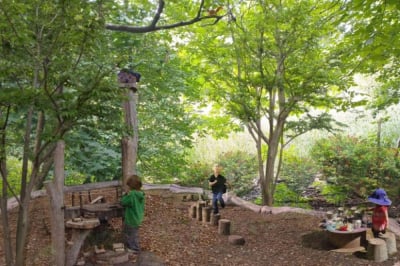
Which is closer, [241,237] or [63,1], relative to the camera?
[63,1]

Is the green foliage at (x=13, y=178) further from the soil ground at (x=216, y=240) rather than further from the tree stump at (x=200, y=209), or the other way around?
the tree stump at (x=200, y=209)

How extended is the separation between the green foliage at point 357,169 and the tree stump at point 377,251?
4.26m

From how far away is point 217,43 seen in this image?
9.52 meters

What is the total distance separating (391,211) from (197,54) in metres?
6.72

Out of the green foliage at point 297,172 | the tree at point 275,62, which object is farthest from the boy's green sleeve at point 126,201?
the green foliage at point 297,172

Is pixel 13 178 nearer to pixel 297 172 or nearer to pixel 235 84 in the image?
pixel 235 84

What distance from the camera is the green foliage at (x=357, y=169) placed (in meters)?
10.2

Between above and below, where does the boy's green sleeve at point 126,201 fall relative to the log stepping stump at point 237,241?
above

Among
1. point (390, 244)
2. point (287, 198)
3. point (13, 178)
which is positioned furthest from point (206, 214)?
point (13, 178)

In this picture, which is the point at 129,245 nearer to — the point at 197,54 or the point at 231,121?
the point at 197,54

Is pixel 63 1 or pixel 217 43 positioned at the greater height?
pixel 217 43

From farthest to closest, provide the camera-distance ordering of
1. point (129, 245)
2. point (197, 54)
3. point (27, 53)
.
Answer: point (197, 54) → point (129, 245) → point (27, 53)

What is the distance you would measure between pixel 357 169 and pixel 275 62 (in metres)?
3.92

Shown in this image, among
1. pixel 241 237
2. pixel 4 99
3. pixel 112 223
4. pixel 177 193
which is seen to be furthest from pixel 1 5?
pixel 177 193
